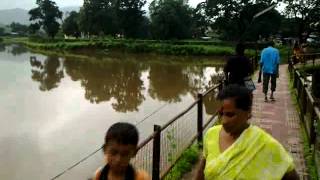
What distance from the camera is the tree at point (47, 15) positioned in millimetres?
78812

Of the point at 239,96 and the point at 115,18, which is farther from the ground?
the point at 115,18

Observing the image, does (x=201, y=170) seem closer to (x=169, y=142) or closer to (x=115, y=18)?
(x=169, y=142)

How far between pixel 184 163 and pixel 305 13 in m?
40.9

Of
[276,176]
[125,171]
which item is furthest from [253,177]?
[125,171]

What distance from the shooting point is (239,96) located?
264cm

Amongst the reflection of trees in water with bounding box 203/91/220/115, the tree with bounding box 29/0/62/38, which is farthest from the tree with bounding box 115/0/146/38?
the reflection of trees in water with bounding box 203/91/220/115

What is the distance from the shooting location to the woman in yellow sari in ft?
8.06

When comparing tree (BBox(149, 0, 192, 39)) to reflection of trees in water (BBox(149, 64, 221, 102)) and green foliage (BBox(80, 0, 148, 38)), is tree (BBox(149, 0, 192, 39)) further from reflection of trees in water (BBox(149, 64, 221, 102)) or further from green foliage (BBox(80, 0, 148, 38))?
reflection of trees in water (BBox(149, 64, 221, 102))

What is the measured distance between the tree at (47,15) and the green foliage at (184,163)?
74.2 m

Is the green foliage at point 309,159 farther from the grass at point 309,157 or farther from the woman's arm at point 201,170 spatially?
the woman's arm at point 201,170

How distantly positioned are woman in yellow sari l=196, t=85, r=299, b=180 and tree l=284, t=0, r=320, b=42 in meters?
44.3

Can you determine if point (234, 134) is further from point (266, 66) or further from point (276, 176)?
point (266, 66)

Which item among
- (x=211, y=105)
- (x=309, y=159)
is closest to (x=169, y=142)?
(x=309, y=159)

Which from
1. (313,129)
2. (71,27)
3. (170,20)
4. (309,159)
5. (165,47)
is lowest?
(165,47)
